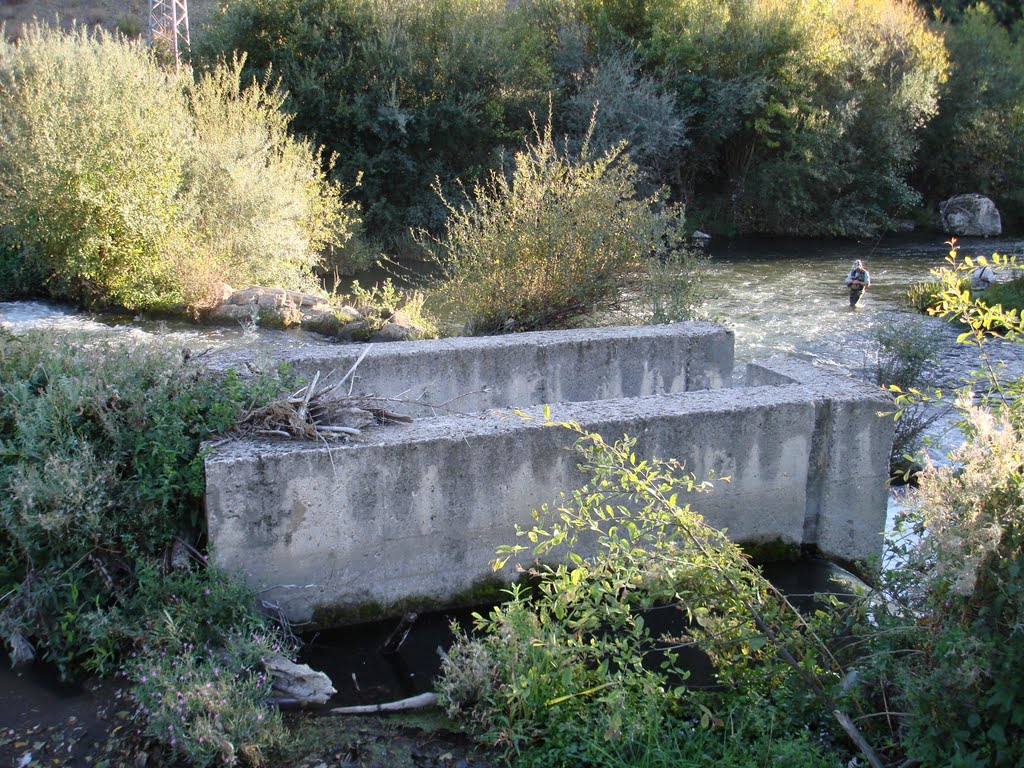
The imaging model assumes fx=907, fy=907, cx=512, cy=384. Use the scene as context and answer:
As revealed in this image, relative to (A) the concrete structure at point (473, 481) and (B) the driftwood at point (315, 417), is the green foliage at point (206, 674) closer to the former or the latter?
(A) the concrete structure at point (473, 481)

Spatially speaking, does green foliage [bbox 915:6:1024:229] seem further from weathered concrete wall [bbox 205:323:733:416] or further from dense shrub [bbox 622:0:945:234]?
weathered concrete wall [bbox 205:323:733:416]

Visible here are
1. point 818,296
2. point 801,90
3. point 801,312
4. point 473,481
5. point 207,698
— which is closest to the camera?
point 207,698

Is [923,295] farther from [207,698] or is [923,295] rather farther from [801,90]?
[207,698]

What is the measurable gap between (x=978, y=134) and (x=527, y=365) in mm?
25680

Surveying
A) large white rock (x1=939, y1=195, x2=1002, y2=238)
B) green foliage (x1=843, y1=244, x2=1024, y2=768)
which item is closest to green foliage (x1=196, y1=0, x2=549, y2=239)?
large white rock (x1=939, y1=195, x2=1002, y2=238)

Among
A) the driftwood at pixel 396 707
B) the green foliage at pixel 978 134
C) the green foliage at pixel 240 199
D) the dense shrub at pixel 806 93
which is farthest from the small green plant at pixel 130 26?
the driftwood at pixel 396 707

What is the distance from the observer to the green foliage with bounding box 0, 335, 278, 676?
4152 mm

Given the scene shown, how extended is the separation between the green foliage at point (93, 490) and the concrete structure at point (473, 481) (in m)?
0.32

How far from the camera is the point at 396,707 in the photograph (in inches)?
158

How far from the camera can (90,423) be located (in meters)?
4.53

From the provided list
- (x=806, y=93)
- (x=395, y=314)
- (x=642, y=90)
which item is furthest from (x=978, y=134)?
(x=395, y=314)

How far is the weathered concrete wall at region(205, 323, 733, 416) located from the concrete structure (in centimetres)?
3

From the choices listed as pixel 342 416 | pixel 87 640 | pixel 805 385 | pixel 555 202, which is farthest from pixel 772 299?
pixel 87 640

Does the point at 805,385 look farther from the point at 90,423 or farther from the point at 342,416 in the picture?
the point at 90,423
